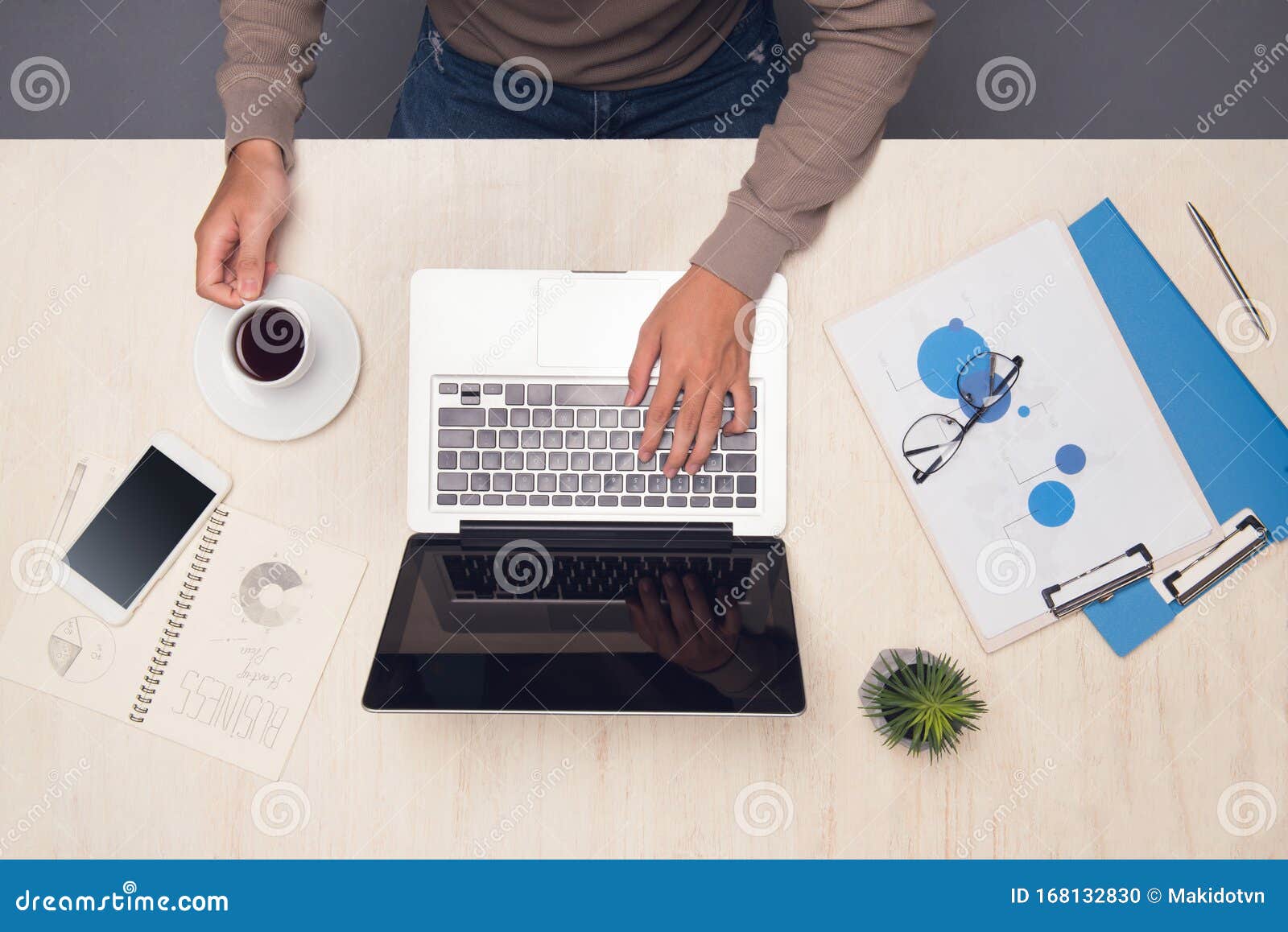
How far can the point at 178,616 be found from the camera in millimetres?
774

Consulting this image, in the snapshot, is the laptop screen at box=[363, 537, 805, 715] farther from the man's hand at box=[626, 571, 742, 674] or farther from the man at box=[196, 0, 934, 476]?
the man at box=[196, 0, 934, 476]

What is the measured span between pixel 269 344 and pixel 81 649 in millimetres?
327

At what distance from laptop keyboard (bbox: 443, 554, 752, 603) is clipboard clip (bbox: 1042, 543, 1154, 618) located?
11.6 inches

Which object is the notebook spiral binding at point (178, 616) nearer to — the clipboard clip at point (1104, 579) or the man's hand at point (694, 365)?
the man's hand at point (694, 365)

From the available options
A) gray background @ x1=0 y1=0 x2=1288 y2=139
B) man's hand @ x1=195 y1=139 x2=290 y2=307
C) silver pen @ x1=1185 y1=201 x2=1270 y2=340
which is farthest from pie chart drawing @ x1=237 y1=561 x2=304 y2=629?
gray background @ x1=0 y1=0 x2=1288 y2=139

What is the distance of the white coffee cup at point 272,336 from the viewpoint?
2.40ft

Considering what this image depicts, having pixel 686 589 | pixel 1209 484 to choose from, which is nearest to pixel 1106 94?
pixel 1209 484

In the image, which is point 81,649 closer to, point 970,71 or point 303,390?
point 303,390

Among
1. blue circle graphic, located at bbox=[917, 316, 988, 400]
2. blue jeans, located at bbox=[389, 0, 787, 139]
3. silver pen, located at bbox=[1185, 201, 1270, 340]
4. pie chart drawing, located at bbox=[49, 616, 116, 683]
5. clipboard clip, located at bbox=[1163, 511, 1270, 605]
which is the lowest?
pie chart drawing, located at bbox=[49, 616, 116, 683]

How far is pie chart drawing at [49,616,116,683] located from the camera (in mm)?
768

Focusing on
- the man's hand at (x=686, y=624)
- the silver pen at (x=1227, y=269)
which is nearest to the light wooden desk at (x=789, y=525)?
the silver pen at (x=1227, y=269)

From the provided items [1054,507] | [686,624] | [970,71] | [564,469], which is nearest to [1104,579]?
[1054,507]

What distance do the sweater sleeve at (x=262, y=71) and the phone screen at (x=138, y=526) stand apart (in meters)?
0.32
